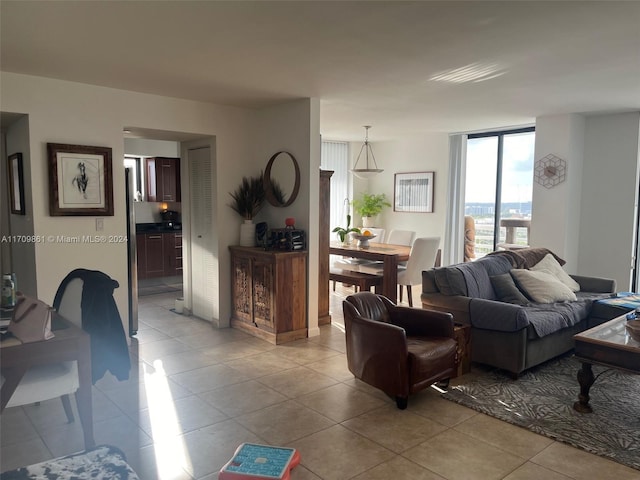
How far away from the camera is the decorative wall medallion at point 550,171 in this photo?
5.77 meters

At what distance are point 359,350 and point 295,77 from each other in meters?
2.25

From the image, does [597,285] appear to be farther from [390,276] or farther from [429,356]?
[429,356]

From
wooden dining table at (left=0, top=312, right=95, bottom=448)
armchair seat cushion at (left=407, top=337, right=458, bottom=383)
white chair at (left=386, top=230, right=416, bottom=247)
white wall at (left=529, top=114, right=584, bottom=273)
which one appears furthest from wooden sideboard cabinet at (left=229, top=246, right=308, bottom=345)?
white wall at (left=529, top=114, right=584, bottom=273)

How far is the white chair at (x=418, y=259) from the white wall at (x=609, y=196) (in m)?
1.86

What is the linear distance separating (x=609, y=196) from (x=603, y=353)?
10.9 feet

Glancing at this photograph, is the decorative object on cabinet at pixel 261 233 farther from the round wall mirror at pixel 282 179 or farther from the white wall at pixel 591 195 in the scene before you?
the white wall at pixel 591 195

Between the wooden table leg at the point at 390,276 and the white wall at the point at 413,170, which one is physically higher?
the white wall at the point at 413,170

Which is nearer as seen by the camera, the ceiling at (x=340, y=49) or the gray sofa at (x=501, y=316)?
the ceiling at (x=340, y=49)

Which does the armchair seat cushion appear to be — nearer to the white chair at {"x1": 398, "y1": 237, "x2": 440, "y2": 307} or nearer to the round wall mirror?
the round wall mirror

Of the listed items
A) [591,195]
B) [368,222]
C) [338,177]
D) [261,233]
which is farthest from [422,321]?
[338,177]

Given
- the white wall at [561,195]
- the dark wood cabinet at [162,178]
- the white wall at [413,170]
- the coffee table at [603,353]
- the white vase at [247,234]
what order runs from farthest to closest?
the white wall at [413,170]
the dark wood cabinet at [162,178]
the white wall at [561,195]
the white vase at [247,234]
the coffee table at [603,353]

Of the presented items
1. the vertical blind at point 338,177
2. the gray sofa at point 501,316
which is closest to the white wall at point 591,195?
the gray sofa at point 501,316

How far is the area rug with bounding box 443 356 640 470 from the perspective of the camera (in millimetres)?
2902

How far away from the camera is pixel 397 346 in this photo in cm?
329
